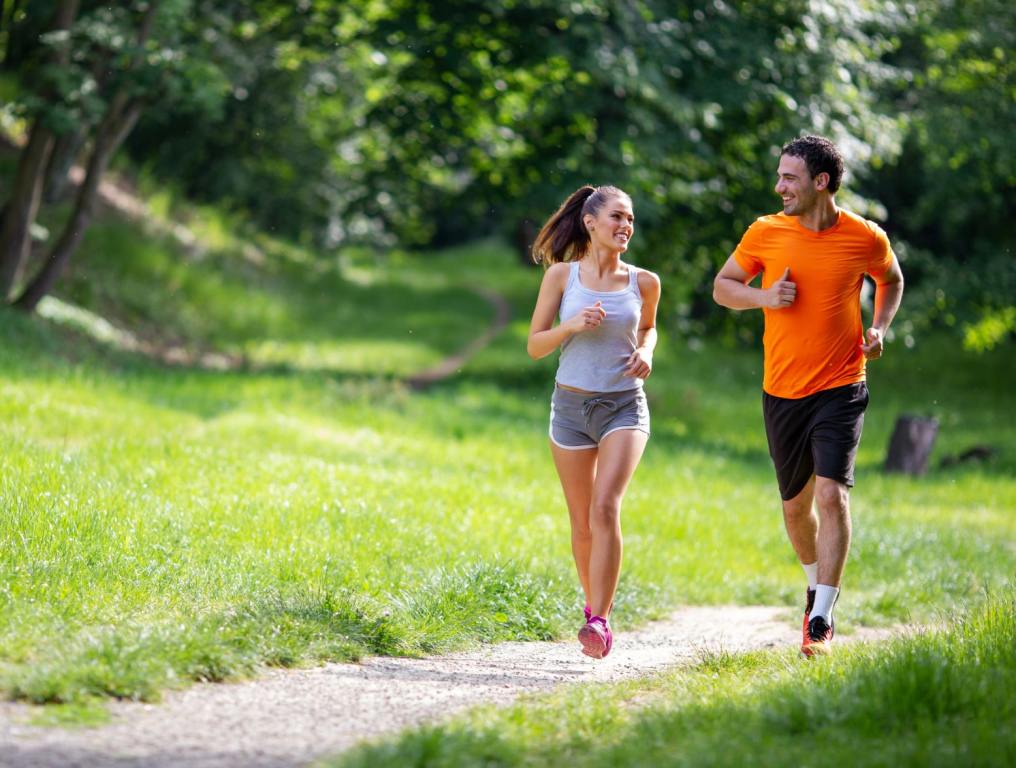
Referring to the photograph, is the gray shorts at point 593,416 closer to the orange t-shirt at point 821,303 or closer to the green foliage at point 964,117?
the orange t-shirt at point 821,303

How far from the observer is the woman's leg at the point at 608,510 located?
6238 millimetres

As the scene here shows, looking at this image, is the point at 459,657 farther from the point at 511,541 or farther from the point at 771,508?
the point at 771,508

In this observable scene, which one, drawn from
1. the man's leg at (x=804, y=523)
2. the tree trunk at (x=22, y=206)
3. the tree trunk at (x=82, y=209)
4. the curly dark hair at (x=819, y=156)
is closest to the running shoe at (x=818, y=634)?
the man's leg at (x=804, y=523)

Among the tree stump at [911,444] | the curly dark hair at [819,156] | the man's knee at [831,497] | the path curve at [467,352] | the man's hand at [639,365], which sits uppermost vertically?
the curly dark hair at [819,156]

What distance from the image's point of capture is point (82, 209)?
16.6m

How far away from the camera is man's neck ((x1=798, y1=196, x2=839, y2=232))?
6.57 m

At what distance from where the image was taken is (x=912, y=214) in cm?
2822

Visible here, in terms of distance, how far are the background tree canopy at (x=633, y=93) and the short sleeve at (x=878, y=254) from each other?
28.4 ft

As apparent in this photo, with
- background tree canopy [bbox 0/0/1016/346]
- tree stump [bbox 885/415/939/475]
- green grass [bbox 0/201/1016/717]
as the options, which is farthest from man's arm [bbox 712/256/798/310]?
tree stump [bbox 885/415/939/475]

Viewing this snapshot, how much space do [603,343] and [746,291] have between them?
0.84 meters

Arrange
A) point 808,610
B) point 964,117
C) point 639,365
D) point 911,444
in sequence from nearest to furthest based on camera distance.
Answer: point 639,365 < point 808,610 < point 911,444 < point 964,117

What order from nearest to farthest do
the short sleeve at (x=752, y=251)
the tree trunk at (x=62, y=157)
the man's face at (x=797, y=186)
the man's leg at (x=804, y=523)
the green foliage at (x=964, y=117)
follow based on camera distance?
the man's face at (x=797, y=186)
the short sleeve at (x=752, y=251)
the man's leg at (x=804, y=523)
the tree trunk at (x=62, y=157)
the green foliage at (x=964, y=117)

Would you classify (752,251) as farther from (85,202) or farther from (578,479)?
(85,202)

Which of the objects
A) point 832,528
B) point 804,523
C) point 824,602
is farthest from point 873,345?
point 824,602
